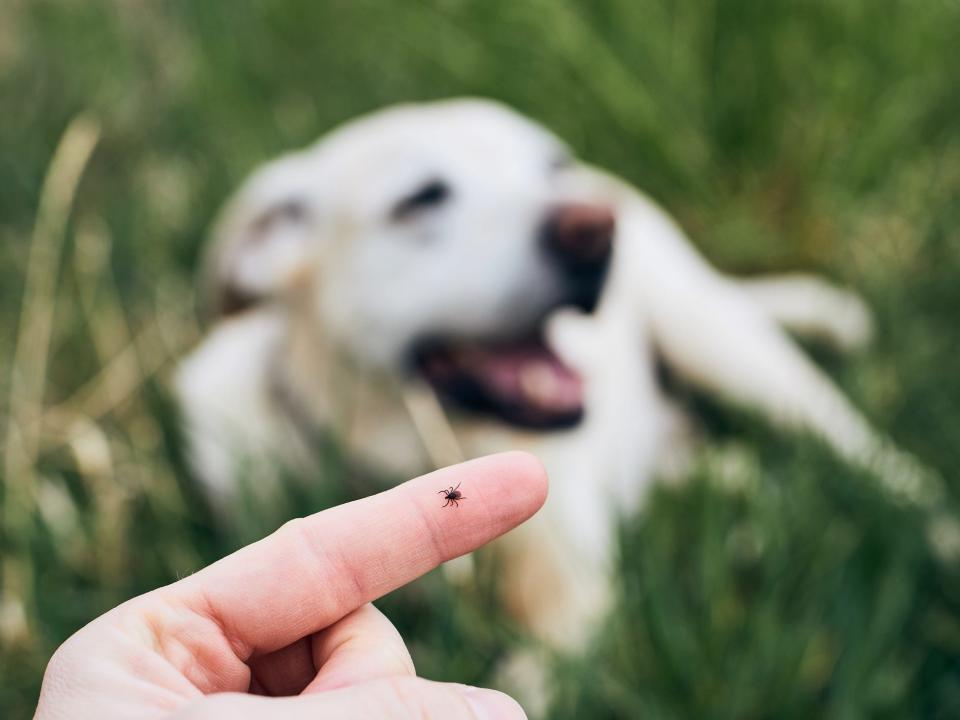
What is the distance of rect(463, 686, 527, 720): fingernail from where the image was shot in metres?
0.67

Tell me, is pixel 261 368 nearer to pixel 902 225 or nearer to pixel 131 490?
pixel 131 490

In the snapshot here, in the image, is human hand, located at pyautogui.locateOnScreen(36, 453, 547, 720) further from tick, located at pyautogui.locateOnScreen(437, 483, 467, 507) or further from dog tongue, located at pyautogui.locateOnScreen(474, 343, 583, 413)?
dog tongue, located at pyautogui.locateOnScreen(474, 343, 583, 413)

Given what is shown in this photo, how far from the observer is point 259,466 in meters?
1.70

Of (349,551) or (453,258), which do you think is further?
(453,258)

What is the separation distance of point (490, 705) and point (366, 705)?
0.37ft

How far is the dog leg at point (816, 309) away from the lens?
7.43ft

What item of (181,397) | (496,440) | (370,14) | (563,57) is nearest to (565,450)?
(496,440)

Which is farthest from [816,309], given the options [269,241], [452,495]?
[452,495]

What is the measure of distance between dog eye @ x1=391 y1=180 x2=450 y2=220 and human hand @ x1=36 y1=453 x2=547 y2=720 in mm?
1003

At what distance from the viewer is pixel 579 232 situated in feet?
5.31

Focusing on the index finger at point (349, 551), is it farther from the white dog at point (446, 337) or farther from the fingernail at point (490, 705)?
the white dog at point (446, 337)

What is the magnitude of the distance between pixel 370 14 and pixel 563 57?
3.04 ft

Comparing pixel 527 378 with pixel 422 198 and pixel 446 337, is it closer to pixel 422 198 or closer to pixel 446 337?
pixel 446 337

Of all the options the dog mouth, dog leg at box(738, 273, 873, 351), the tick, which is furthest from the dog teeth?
the tick
